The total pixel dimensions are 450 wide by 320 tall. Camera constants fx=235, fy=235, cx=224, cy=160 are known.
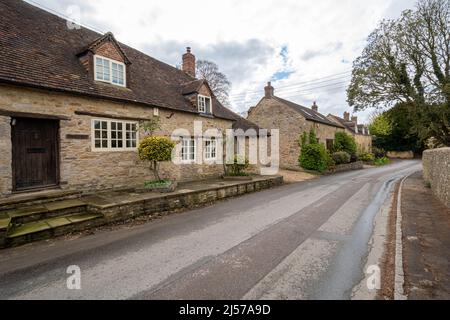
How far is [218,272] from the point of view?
13.8ft

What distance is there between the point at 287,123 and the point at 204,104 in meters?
12.9

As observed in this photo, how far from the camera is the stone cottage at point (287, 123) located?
80.3 ft

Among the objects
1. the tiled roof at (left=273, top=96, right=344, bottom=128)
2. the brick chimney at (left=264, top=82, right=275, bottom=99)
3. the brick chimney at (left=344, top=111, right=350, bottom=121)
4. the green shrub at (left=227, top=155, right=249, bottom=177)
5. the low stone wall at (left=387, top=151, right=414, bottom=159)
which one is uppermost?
the brick chimney at (left=344, top=111, right=350, bottom=121)

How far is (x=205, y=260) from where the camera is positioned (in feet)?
15.4

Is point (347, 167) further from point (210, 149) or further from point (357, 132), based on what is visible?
point (357, 132)

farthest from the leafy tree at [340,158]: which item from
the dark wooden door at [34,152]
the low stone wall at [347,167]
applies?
the dark wooden door at [34,152]

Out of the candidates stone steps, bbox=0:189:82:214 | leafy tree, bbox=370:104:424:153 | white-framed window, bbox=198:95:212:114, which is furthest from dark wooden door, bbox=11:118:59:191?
leafy tree, bbox=370:104:424:153

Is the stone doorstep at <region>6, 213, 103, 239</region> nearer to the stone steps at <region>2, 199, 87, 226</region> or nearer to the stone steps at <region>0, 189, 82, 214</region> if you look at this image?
the stone steps at <region>2, 199, 87, 226</region>

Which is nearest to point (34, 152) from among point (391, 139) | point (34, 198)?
point (34, 198)

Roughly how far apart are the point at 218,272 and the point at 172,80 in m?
14.2

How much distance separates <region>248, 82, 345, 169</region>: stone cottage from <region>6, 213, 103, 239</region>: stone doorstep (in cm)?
2107

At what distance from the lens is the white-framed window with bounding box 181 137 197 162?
13.7 metres
